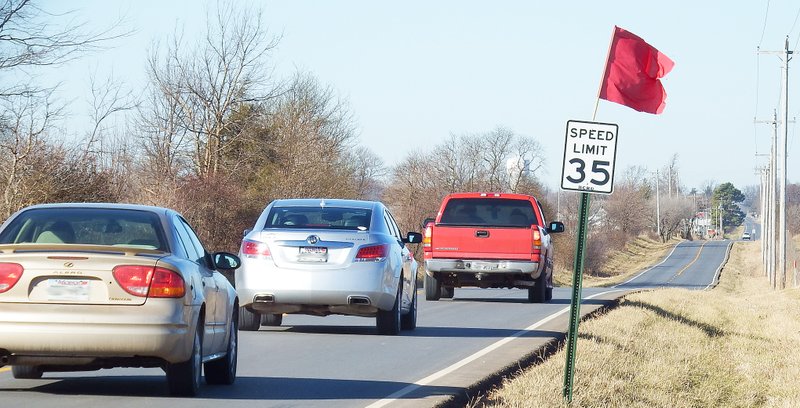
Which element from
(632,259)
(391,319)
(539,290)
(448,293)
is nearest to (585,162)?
(391,319)

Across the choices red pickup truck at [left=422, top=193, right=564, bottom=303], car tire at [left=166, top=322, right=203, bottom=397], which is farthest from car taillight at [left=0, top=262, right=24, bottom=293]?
red pickup truck at [left=422, top=193, right=564, bottom=303]

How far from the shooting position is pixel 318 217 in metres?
15.9

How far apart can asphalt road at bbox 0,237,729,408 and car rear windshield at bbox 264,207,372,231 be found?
139 cm

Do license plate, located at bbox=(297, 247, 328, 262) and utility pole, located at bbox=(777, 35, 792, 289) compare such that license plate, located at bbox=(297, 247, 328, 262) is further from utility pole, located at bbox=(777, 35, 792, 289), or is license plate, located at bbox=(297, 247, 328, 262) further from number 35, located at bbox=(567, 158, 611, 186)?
utility pole, located at bbox=(777, 35, 792, 289)

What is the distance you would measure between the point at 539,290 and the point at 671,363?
9616 millimetres

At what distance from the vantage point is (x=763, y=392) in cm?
1430

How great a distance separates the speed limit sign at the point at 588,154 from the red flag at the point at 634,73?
813 millimetres

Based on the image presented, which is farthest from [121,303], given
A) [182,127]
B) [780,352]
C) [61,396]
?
[182,127]

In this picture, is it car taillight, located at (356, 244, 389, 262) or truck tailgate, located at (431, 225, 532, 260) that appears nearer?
car taillight, located at (356, 244, 389, 262)

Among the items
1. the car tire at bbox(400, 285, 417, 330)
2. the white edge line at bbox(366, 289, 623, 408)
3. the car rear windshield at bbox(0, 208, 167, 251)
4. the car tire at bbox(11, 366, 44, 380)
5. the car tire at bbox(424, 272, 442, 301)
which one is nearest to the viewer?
the car rear windshield at bbox(0, 208, 167, 251)

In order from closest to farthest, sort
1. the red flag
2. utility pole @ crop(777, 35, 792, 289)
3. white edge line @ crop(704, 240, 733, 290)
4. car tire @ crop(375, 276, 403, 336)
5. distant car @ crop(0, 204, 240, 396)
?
distant car @ crop(0, 204, 240, 396) < the red flag < car tire @ crop(375, 276, 403, 336) < utility pole @ crop(777, 35, 792, 289) < white edge line @ crop(704, 240, 733, 290)

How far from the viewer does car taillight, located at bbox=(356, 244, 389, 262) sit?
15125mm

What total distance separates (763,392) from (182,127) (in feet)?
127

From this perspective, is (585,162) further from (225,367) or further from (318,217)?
(318,217)
